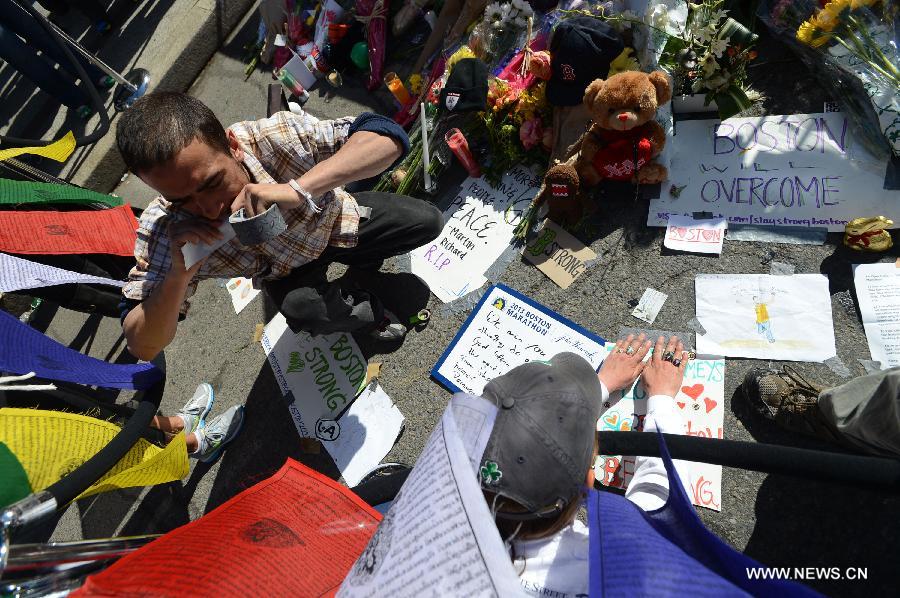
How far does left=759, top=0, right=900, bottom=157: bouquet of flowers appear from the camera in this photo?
2219 mm

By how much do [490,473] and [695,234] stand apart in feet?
5.91

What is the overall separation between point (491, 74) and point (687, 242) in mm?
1378

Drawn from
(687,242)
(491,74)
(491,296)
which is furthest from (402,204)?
(687,242)

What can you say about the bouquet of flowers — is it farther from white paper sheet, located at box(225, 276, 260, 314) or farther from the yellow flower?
white paper sheet, located at box(225, 276, 260, 314)

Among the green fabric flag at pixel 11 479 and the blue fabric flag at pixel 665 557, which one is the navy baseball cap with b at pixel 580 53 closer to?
the blue fabric flag at pixel 665 557

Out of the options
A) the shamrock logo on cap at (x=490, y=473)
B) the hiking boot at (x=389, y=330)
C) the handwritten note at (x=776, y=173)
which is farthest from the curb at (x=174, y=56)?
the shamrock logo on cap at (x=490, y=473)

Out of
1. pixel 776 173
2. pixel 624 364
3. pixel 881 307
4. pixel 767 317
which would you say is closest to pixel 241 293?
pixel 624 364

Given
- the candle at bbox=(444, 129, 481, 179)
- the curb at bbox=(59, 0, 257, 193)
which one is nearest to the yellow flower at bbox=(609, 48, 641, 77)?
the candle at bbox=(444, 129, 481, 179)

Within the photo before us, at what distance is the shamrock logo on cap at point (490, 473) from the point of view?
1218 mm

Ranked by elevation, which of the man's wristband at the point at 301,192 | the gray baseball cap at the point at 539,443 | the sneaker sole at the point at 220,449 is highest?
the gray baseball cap at the point at 539,443

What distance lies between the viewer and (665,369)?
2234 millimetres

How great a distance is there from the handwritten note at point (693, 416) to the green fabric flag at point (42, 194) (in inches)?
102

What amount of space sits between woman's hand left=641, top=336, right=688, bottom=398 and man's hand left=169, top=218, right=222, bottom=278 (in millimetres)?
1714

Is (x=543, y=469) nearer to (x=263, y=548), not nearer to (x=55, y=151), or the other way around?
(x=263, y=548)
